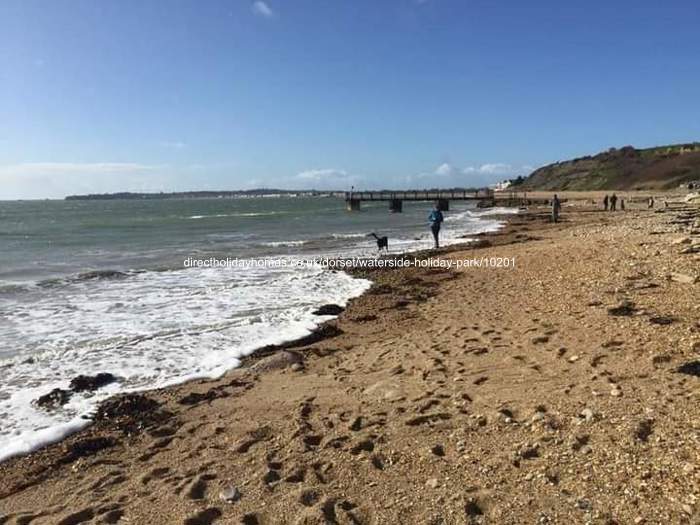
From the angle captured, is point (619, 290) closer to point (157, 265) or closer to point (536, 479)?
point (536, 479)

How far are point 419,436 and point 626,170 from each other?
11262 centimetres

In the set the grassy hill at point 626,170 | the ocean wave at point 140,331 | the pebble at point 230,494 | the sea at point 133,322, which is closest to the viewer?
the pebble at point 230,494

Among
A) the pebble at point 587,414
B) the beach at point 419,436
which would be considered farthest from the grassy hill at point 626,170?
the pebble at point 587,414

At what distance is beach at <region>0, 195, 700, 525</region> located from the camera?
138 inches

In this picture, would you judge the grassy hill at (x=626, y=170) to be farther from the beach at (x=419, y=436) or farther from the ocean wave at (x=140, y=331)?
the beach at (x=419, y=436)

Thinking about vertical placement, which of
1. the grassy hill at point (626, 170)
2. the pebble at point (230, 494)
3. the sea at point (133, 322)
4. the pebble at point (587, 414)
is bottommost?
the sea at point (133, 322)

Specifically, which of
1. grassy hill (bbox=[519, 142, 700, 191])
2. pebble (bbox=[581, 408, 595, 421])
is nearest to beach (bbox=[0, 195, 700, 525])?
pebble (bbox=[581, 408, 595, 421])

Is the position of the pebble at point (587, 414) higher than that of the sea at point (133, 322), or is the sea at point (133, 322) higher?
the pebble at point (587, 414)

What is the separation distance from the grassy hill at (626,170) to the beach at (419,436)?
8174 cm

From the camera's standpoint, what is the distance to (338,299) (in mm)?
11742

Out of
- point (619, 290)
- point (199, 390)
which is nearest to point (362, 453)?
point (199, 390)

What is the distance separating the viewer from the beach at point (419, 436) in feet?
11.5

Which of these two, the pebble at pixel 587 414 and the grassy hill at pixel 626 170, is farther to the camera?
the grassy hill at pixel 626 170

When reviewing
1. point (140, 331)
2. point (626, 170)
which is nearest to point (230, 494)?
point (140, 331)
